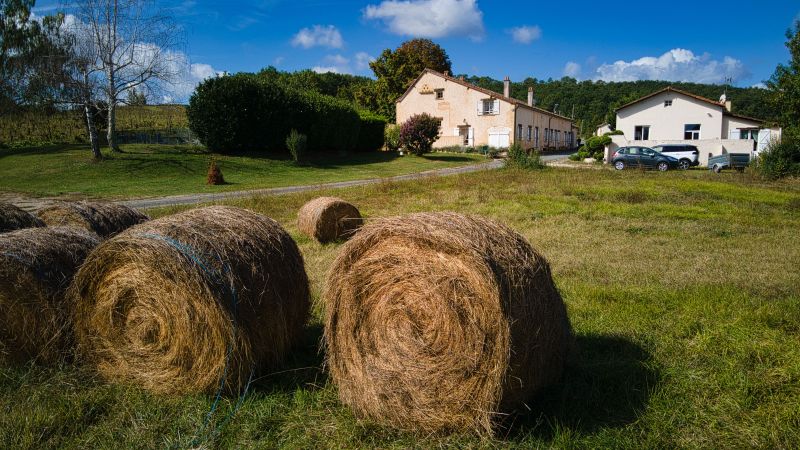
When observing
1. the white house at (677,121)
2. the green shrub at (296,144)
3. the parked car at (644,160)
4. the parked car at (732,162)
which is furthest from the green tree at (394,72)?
the parked car at (732,162)

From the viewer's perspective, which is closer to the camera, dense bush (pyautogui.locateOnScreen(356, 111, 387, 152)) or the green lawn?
the green lawn

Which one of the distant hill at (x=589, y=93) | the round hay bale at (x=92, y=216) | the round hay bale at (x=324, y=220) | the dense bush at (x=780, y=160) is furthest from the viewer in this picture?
the distant hill at (x=589, y=93)

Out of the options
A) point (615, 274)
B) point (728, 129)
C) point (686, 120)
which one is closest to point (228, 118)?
point (615, 274)

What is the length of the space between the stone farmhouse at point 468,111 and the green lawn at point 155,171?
14.9 meters

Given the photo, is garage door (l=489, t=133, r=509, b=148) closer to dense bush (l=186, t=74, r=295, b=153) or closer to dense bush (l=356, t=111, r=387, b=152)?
dense bush (l=356, t=111, r=387, b=152)

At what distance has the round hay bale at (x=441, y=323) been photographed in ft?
10.8

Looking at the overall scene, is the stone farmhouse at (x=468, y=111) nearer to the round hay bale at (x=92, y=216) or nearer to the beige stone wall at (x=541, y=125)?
the beige stone wall at (x=541, y=125)

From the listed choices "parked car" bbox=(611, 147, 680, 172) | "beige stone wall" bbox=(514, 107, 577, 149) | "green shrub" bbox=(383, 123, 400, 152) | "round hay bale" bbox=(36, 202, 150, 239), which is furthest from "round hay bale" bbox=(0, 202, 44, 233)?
"beige stone wall" bbox=(514, 107, 577, 149)

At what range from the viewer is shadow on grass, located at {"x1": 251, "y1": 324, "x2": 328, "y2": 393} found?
412 cm

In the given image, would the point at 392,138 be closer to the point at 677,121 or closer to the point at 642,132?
the point at 642,132

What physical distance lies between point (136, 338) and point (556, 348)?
3.44 meters

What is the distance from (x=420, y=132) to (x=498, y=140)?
12.3 metres

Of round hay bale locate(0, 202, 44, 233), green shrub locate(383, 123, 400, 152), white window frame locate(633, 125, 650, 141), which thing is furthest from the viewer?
white window frame locate(633, 125, 650, 141)

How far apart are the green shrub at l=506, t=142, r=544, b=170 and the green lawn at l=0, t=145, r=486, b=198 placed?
6718 millimetres
